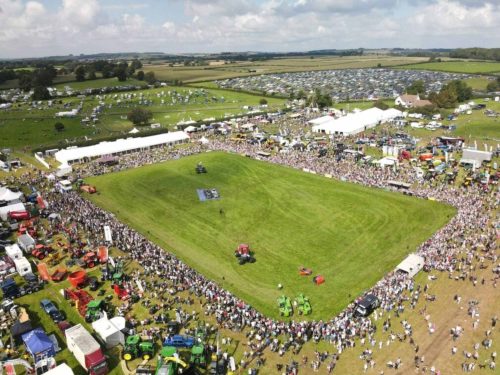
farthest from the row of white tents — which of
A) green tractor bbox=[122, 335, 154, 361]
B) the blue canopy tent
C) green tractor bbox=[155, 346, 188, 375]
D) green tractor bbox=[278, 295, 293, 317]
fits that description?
the blue canopy tent

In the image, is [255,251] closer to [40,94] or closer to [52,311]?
[52,311]

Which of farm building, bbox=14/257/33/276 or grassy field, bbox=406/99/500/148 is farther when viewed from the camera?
grassy field, bbox=406/99/500/148

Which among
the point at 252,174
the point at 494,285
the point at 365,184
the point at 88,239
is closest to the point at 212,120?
the point at 252,174

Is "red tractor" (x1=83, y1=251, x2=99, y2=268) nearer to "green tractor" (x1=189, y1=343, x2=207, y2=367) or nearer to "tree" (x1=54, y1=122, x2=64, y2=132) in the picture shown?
"green tractor" (x1=189, y1=343, x2=207, y2=367)

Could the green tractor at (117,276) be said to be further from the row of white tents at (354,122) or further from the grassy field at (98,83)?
the grassy field at (98,83)

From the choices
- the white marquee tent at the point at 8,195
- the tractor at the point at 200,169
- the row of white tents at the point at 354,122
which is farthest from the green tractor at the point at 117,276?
the row of white tents at the point at 354,122

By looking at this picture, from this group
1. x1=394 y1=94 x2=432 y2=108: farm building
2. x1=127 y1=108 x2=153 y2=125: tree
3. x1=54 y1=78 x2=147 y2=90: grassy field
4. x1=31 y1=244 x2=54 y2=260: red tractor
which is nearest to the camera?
x1=31 y1=244 x2=54 y2=260: red tractor
